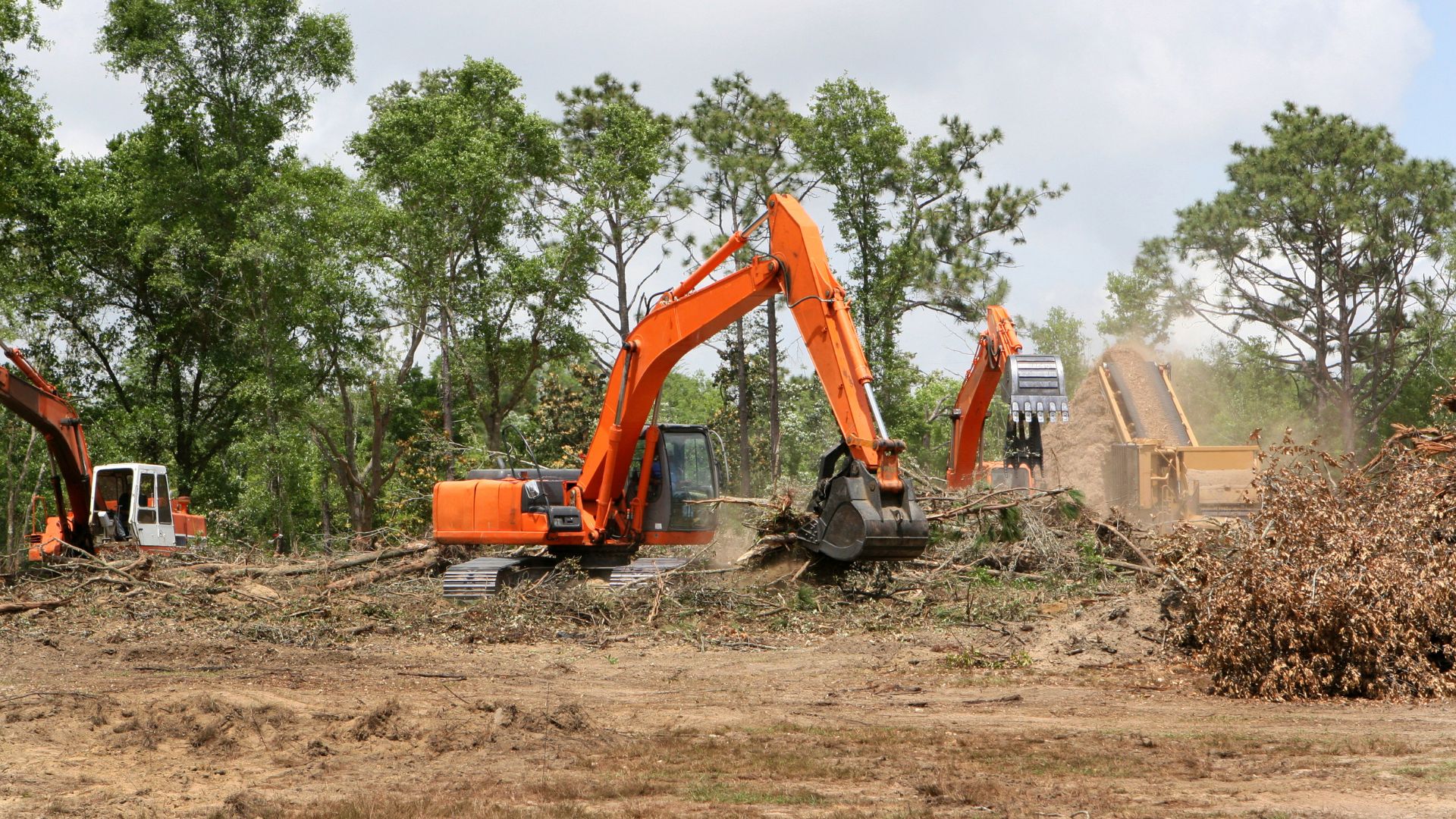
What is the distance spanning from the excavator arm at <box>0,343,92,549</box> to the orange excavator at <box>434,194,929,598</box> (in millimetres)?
6858

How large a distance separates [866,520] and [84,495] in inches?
560

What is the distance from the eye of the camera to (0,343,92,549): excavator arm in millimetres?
18609

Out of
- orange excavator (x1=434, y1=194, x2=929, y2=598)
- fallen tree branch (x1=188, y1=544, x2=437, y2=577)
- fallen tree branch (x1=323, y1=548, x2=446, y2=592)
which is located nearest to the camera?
orange excavator (x1=434, y1=194, x2=929, y2=598)

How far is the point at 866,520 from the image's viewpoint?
11.3 m

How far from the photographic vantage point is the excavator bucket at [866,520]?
1123cm

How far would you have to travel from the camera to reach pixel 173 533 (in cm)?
2639

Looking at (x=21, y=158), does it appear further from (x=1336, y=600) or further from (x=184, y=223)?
(x=1336, y=600)

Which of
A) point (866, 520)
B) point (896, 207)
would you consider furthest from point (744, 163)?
point (866, 520)

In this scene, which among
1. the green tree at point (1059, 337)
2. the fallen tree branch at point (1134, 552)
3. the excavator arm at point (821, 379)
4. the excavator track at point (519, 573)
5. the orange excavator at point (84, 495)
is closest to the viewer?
the excavator arm at point (821, 379)

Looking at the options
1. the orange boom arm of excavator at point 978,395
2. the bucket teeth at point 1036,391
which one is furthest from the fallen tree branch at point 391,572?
the bucket teeth at point 1036,391


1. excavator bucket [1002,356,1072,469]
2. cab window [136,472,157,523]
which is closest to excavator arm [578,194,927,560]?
excavator bucket [1002,356,1072,469]

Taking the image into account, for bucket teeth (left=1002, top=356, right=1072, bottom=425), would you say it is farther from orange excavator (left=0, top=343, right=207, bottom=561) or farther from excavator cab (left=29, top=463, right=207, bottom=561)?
excavator cab (left=29, top=463, right=207, bottom=561)

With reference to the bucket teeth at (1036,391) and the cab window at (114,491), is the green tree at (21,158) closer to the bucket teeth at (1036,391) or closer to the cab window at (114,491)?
the cab window at (114,491)

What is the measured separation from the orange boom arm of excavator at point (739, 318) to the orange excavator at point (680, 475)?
17 millimetres
